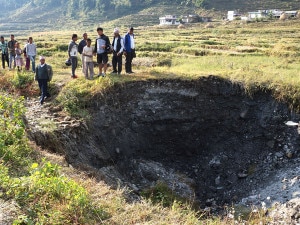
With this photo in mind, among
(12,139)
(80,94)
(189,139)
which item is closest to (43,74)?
(80,94)

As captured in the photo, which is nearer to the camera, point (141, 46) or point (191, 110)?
point (191, 110)

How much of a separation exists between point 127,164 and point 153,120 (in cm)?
177

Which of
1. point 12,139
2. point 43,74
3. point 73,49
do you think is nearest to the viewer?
point 12,139

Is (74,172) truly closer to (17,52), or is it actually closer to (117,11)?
(17,52)

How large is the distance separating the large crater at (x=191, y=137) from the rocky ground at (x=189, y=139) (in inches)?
1.2

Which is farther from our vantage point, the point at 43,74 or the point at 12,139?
the point at 43,74

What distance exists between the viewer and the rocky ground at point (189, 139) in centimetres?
839

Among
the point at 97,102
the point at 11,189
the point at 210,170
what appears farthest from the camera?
the point at 210,170

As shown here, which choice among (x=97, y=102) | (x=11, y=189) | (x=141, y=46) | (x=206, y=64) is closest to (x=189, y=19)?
(x=141, y=46)

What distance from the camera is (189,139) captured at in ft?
35.4

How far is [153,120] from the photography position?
10445 millimetres

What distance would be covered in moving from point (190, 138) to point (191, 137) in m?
0.05

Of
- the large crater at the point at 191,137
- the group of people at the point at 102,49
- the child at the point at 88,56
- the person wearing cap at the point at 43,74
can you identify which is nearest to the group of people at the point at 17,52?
the group of people at the point at 102,49

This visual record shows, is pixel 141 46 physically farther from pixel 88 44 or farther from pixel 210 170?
pixel 210 170
